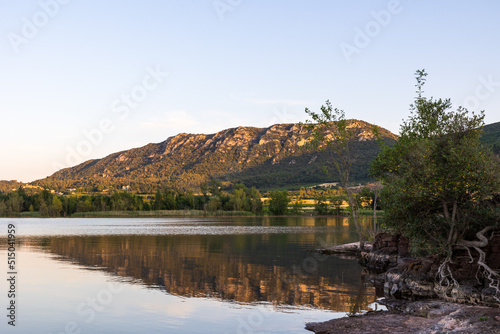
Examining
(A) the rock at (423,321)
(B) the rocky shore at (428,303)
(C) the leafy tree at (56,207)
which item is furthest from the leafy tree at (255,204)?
(A) the rock at (423,321)

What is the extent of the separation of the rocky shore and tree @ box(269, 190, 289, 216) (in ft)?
467

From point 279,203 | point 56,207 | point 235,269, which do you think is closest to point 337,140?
point 235,269

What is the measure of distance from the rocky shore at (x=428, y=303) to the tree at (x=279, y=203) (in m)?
142

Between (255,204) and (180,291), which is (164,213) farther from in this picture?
(180,291)

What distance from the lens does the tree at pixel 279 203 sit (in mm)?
180250

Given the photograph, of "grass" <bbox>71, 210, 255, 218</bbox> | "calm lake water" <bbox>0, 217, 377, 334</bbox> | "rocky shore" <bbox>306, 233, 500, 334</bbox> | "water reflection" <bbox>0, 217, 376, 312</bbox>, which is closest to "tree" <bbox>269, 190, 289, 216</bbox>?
"grass" <bbox>71, 210, 255, 218</bbox>

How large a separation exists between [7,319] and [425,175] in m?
23.2

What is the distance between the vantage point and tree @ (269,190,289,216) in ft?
591

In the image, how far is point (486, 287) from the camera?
24734 mm

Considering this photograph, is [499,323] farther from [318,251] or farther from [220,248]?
[220,248]

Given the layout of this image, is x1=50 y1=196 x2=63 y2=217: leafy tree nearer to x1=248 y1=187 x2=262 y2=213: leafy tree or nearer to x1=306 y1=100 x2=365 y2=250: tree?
x1=248 y1=187 x2=262 y2=213: leafy tree

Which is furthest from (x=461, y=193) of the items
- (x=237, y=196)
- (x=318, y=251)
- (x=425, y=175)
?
(x=237, y=196)


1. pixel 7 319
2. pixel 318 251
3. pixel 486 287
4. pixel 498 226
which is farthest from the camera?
pixel 318 251

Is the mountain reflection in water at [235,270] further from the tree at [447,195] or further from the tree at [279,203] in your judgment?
the tree at [279,203]
